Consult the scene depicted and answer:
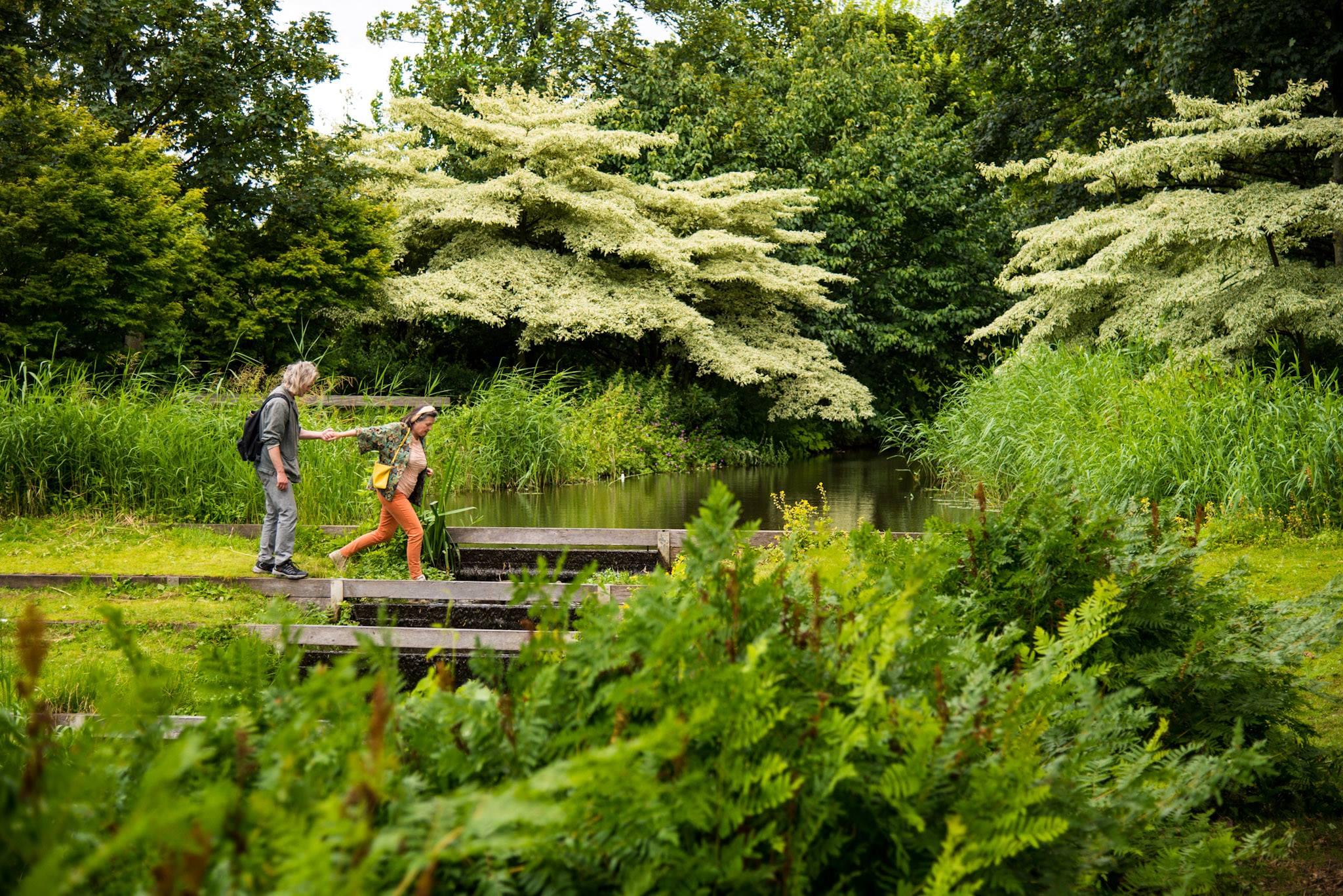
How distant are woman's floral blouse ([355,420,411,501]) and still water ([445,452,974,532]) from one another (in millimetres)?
3737

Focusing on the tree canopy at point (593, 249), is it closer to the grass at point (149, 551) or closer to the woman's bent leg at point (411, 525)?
the grass at point (149, 551)

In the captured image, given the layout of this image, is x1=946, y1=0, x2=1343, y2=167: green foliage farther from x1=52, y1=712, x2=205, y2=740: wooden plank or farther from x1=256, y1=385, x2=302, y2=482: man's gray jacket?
x1=52, y1=712, x2=205, y2=740: wooden plank

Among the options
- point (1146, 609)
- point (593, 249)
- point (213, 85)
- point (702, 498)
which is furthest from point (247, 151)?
point (1146, 609)

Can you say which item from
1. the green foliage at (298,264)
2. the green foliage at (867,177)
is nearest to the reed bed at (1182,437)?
the green foliage at (298,264)

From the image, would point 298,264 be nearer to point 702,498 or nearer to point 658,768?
point 702,498

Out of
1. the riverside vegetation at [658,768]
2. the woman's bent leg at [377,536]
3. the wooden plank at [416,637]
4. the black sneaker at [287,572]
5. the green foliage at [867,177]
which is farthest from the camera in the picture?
the green foliage at [867,177]

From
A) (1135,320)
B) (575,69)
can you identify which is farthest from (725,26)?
(1135,320)

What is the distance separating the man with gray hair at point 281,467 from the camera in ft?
25.6

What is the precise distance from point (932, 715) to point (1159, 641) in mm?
1777

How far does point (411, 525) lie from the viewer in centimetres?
814

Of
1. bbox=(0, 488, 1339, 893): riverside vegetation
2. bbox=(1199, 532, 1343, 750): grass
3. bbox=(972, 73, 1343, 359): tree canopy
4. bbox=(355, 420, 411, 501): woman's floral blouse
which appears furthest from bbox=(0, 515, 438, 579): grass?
bbox=(972, 73, 1343, 359): tree canopy

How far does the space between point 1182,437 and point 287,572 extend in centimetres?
774

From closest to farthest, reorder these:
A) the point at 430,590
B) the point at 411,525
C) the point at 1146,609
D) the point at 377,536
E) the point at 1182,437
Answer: the point at 1146,609, the point at 430,590, the point at 411,525, the point at 377,536, the point at 1182,437

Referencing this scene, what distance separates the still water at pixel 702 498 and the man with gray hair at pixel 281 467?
4165 mm
